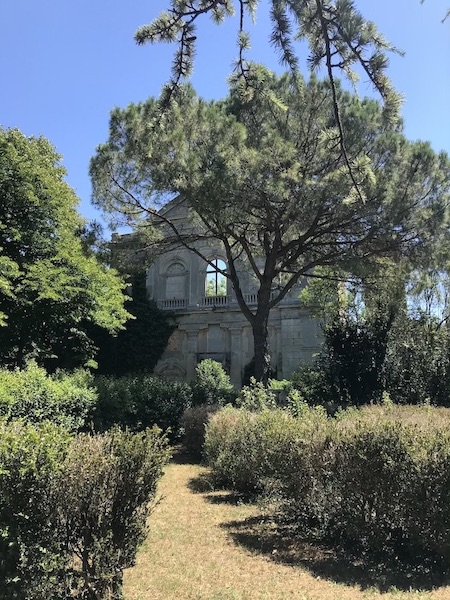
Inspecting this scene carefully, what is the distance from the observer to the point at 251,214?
40.6ft

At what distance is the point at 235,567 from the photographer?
4.54 meters

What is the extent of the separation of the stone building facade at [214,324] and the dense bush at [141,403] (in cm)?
1074

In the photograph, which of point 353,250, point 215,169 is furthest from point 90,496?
point 353,250

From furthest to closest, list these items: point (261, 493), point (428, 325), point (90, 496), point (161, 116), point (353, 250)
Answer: point (428, 325) → point (353, 250) → point (261, 493) → point (161, 116) → point (90, 496)

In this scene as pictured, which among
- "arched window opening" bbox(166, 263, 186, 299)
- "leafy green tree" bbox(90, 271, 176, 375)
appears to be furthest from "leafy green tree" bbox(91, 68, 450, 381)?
"arched window opening" bbox(166, 263, 186, 299)

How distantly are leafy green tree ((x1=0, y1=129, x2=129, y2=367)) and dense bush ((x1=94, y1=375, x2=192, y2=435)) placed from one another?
301 cm

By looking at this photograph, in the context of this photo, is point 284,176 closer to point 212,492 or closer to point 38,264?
point 212,492

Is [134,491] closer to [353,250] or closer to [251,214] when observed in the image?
[251,214]

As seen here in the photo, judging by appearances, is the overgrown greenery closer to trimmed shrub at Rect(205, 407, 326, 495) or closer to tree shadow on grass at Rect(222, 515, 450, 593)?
trimmed shrub at Rect(205, 407, 326, 495)

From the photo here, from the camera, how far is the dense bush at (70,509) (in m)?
3.12

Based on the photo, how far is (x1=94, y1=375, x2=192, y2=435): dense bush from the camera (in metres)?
12.3

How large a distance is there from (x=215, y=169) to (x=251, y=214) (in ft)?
5.27

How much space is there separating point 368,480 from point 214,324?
22.6m

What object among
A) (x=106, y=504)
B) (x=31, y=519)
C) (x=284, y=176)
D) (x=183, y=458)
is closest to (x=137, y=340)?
(x=183, y=458)
